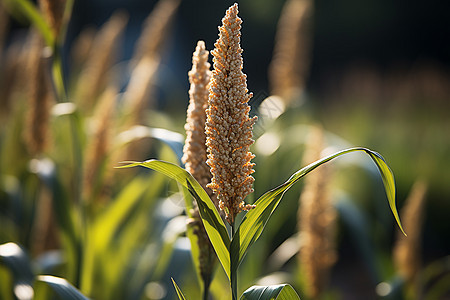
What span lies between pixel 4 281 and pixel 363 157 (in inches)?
55.4

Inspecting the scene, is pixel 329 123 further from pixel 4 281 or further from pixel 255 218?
pixel 255 218

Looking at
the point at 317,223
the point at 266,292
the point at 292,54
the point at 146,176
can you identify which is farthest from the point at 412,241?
the point at 146,176

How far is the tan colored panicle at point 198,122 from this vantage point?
0.93 meters

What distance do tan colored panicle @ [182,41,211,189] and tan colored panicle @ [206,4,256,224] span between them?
134 millimetres

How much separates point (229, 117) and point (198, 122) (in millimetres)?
164

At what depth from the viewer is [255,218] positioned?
2.83 ft

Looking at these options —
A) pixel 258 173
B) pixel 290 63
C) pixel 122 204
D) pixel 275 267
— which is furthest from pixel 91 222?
pixel 290 63

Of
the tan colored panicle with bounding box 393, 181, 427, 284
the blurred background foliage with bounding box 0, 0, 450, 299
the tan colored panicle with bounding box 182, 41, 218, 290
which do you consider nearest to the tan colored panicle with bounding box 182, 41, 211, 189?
the tan colored panicle with bounding box 182, 41, 218, 290

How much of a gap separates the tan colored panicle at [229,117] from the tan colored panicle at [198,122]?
134 millimetres

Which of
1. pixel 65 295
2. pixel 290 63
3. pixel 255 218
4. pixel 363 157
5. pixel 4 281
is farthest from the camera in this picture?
pixel 290 63

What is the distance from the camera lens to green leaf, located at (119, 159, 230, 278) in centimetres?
83

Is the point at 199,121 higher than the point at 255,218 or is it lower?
higher

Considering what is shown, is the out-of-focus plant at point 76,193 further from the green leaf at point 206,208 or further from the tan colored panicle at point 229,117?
the tan colored panicle at point 229,117

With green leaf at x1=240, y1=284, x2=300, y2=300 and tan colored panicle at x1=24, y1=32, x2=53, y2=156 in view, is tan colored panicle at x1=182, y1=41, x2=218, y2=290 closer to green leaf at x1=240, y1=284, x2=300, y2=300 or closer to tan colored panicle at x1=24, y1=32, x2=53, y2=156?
green leaf at x1=240, y1=284, x2=300, y2=300
